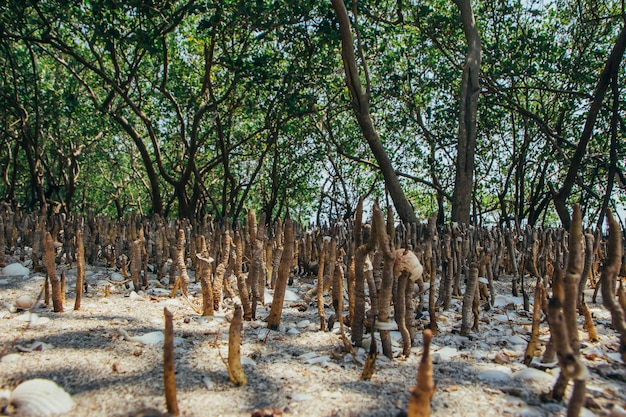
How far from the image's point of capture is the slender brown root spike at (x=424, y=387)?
4.14 feet

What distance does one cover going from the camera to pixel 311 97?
9844 millimetres

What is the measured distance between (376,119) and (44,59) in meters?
9.83

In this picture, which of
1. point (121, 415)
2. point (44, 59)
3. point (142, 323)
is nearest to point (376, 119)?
point (44, 59)

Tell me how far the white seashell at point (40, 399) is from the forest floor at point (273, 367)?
5 cm

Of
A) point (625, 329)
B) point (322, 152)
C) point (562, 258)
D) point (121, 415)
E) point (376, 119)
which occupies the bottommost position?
point (121, 415)

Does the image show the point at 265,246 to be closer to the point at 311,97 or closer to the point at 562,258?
the point at 562,258

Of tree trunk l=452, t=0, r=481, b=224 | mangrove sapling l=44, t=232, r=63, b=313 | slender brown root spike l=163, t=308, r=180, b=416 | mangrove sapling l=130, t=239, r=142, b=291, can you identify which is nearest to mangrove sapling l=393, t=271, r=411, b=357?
slender brown root spike l=163, t=308, r=180, b=416

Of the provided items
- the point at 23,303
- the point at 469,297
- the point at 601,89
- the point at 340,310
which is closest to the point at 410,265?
the point at 340,310

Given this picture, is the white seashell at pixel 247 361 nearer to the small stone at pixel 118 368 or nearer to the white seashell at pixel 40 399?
the small stone at pixel 118 368

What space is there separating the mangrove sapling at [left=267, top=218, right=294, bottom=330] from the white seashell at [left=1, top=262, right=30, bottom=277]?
2.38m

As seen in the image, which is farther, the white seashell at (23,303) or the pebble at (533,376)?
the white seashell at (23,303)

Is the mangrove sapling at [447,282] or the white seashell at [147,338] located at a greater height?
the mangrove sapling at [447,282]

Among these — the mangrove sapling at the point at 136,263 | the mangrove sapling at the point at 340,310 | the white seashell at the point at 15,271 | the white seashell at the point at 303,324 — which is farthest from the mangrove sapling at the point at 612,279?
the white seashell at the point at 15,271

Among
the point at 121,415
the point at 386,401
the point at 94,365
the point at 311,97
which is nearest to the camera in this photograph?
the point at 121,415
